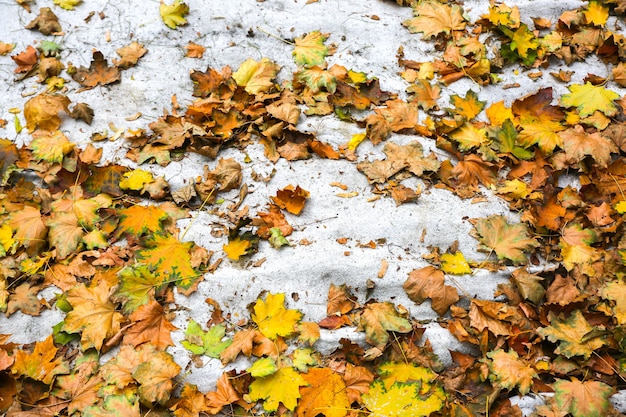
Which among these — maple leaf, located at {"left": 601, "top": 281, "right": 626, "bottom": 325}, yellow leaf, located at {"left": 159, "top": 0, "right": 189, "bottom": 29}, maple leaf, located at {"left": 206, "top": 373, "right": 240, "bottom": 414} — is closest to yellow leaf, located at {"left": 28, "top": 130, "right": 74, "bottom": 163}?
yellow leaf, located at {"left": 159, "top": 0, "right": 189, "bottom": 29}

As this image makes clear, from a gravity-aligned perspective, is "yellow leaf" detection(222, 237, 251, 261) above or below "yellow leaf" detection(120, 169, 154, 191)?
→ below

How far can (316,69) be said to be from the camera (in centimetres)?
305

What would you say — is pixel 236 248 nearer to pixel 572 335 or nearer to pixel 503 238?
pixel 503 238

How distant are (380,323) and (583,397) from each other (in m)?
0.83

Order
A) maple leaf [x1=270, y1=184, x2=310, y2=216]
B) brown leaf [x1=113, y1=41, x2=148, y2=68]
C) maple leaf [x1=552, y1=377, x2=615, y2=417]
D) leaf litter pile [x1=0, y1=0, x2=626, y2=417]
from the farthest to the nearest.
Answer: brown leaf [x1=113, y1=41, x2=148, y2=68], maple leaf [x1=270, y1=184, x2=310, y2=216], leaf litter pile [x1=0, y1=0, x2=626, y2=417], maple leaf [x1=552, y1=377, x2=615, y2=417]

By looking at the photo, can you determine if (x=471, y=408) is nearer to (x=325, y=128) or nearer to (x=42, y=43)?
(x=325, y=128)

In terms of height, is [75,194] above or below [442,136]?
below

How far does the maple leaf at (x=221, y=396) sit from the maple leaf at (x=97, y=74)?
6.53 feet

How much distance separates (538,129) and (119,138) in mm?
2340

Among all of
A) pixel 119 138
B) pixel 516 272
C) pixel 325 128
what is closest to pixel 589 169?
pixel 516 272

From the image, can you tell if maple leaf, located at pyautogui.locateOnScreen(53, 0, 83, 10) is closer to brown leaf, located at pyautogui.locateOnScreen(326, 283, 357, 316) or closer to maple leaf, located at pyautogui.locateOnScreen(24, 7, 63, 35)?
maple leaf, located at pyautogui.locateOnScreen(24, 7, 63, 35)

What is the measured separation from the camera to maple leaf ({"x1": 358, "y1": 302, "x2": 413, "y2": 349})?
2.10 meters

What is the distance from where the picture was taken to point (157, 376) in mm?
2020

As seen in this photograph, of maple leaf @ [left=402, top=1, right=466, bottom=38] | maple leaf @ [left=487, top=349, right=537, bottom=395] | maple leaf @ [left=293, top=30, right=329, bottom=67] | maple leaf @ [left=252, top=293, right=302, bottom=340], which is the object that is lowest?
maple leaf @ [left=252, top=293, right=302, bottom=340]
